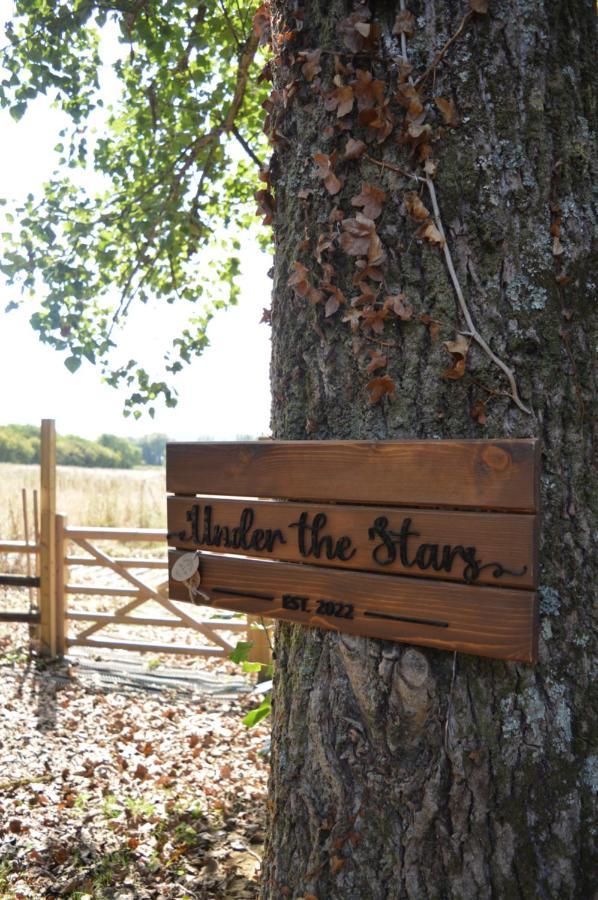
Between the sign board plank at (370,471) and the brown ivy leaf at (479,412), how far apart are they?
133 millimetres

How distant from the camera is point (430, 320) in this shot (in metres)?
1.67

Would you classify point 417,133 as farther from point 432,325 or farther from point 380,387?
point 380,387

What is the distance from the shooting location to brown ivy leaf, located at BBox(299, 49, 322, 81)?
1.79m

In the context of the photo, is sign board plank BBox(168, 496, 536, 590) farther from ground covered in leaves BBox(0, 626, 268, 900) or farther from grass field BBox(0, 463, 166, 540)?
grass field BBox(0, 463, 166, 540)

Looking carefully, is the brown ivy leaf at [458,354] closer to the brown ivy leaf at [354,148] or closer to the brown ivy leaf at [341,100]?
the brown ivy leaf at [354,148]

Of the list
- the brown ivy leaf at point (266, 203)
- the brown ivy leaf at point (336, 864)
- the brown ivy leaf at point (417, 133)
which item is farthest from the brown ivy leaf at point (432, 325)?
the brown ivy leaf at point (336, 864)

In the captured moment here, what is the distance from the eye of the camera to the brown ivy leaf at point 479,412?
1.64 meters

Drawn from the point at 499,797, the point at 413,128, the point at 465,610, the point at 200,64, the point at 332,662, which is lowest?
the point at 499,797

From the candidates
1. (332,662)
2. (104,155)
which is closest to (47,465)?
(104,155)

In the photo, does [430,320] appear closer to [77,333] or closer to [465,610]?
[465,610]

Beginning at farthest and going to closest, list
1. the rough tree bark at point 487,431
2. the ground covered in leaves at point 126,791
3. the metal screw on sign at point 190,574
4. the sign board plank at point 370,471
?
the ground covered in leaves at point 126,791, the metal screw on sign at point 190,574, the rough tree bark at point 487,431, the sign board plank at point 370,471

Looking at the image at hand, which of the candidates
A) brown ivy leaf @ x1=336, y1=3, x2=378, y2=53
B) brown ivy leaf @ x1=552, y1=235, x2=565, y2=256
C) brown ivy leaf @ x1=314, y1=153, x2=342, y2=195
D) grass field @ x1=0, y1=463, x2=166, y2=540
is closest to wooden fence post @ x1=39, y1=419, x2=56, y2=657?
grass field @ x1=0, y1=463, x2=166, y2=540

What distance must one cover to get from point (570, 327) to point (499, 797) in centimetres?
105

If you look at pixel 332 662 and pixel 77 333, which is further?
pixel 77 333
